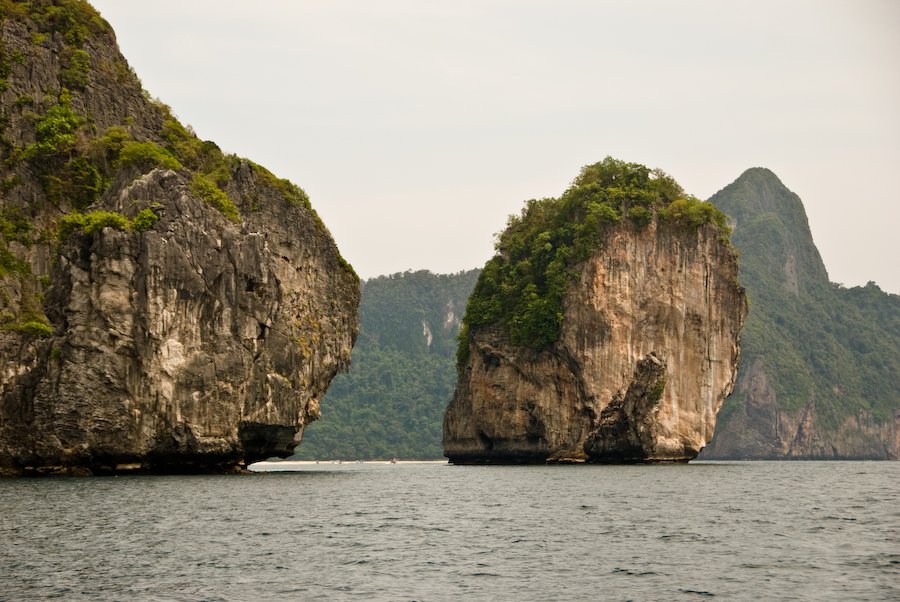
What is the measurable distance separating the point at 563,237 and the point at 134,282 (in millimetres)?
46758

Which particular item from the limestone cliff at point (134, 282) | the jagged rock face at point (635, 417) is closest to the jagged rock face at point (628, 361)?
the jagged rock face at point (635, 417)

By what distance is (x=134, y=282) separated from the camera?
5753 centimetres

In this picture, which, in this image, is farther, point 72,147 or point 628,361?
point 628,361

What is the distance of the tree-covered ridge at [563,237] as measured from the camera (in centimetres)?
9175

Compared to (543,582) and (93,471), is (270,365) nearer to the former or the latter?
(93,471)

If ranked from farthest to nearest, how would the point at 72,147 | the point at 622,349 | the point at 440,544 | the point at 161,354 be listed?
the point at 622,349
the point at 72,147
the point at 161,354
the point at 440,544

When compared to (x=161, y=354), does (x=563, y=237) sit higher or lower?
higher

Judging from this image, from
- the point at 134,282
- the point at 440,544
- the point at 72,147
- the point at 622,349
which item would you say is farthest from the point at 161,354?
the point at 622,349

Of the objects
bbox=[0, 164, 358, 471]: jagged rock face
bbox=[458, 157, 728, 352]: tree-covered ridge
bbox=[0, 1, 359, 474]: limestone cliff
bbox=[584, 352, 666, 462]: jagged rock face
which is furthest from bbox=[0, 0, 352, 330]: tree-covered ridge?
bbox=[584, 352, 666, 462]: jagged rock face

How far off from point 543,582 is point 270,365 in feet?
138

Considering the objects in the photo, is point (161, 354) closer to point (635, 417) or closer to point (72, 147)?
point (72, 147)

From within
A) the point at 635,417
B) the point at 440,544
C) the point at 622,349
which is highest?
the point at 622,349

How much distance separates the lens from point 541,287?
9619cm

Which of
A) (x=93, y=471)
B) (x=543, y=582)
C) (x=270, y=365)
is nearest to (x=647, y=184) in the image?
(x=270, y=365)
